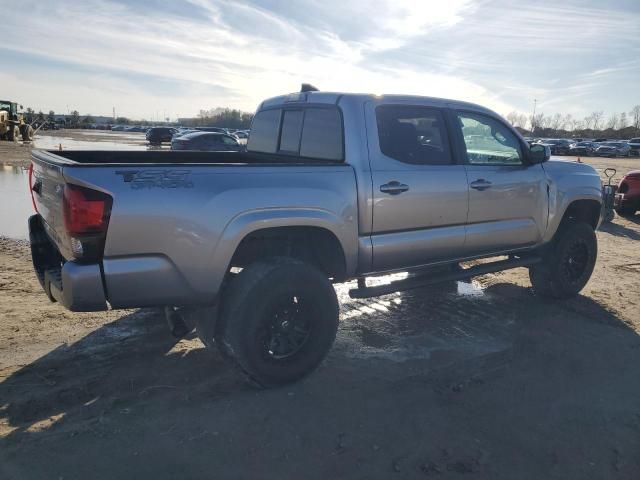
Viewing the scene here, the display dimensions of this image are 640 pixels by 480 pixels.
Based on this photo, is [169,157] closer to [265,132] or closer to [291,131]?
[265,132]

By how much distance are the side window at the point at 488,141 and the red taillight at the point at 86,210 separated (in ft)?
10.5

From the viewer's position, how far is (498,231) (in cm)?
489

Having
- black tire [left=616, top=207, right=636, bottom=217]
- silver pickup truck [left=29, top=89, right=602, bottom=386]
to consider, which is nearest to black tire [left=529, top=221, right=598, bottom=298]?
silver pickup truck [left=29, top=89, right=602, bottom=386]

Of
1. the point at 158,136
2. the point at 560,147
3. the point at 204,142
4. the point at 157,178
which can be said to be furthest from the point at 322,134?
the point at 560,147

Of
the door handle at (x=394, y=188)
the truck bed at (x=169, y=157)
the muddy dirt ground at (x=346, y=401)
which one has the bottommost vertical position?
the muddy dirt ground at (x=346, y=401)

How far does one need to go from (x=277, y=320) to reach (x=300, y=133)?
5.86ft

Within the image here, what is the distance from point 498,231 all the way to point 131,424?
3.60 metres

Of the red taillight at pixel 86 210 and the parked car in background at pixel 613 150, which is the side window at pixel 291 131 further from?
the parked car in background at pixel 613 150

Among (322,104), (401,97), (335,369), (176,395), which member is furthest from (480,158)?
(176,395)

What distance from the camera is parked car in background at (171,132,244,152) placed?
2220cm

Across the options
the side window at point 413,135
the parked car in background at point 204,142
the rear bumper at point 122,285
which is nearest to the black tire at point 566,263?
the side window at point 413,135

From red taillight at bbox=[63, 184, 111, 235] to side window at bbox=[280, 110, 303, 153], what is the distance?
2.06m

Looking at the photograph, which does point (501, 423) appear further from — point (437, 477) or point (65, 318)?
point (65, 318)

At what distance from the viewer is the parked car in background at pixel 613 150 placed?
44938 millimetres
